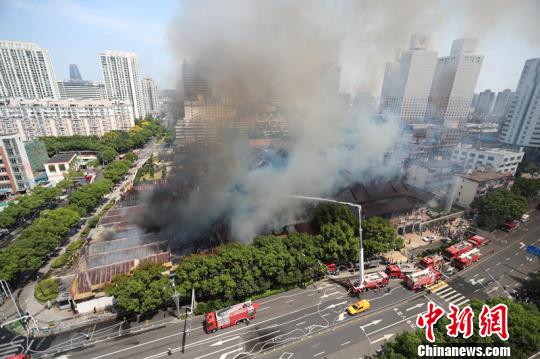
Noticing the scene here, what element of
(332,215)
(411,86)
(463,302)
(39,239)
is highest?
(411,86)

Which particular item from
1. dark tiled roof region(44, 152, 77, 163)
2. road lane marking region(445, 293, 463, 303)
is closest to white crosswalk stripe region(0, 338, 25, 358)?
road lane marking region(445, 293, 463, 303)

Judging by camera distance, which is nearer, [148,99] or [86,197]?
[86,197]

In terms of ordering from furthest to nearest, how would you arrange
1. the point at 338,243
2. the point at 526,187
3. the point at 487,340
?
the point at 526,187 → the point at 338,243 → the point at 487,340

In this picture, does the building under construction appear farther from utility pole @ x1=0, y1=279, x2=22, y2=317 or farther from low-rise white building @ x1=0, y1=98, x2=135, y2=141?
low-rise white building @ x1=0, y1=98, x2=135, y2=141

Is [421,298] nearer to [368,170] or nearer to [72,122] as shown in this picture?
[368,170]

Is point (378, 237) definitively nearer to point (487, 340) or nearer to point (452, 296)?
point (452, 296)

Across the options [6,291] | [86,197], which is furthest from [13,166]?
[6,291]

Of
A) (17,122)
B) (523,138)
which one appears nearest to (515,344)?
(523,138)
